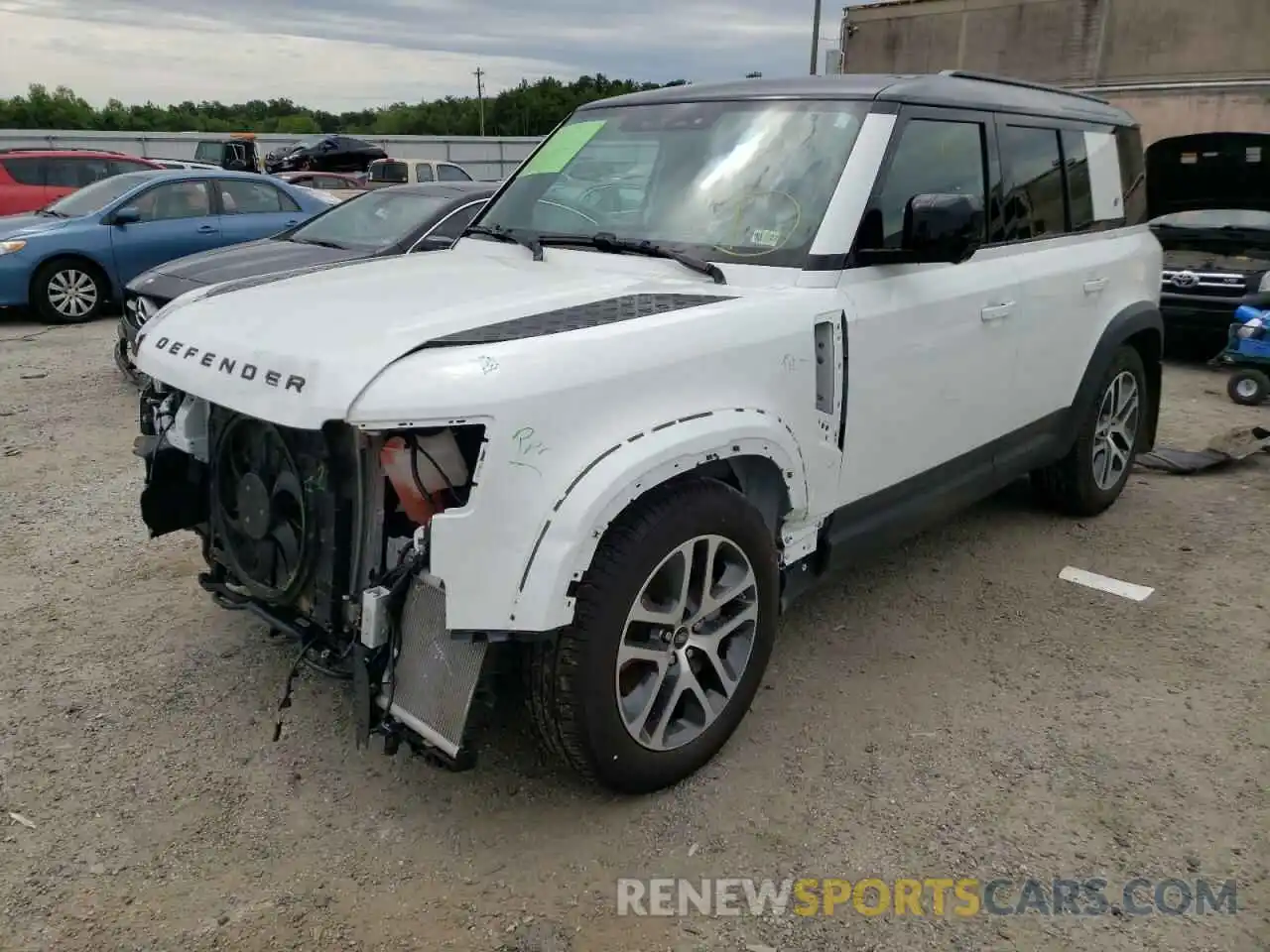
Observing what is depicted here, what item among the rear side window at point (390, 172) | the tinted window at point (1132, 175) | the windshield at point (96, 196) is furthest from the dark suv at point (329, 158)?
the tinted window at point (1132, 175)

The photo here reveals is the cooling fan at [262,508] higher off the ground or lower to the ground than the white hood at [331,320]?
lower

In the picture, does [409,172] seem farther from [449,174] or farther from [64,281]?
[64,281]

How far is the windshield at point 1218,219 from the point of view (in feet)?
31.6

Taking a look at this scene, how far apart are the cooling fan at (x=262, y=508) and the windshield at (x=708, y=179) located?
1.39 meters

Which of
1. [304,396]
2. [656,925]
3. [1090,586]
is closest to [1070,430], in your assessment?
[1090,586]

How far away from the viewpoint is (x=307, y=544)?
2846 mm

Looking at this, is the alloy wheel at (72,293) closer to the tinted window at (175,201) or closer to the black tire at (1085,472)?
the tinted window at (175,201)

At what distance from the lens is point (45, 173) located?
13422mm

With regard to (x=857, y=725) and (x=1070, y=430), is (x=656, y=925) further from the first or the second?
(x=1070, y=430)

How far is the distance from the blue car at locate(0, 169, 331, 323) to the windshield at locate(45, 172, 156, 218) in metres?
0.01

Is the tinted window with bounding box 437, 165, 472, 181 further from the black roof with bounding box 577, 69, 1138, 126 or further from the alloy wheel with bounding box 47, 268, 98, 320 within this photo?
the black roof with bounding box 577, 69, 1138, 126

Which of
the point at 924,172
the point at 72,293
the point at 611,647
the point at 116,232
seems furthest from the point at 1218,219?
the point at 72,293

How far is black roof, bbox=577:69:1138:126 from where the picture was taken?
357 cm

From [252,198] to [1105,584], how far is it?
9810mm
